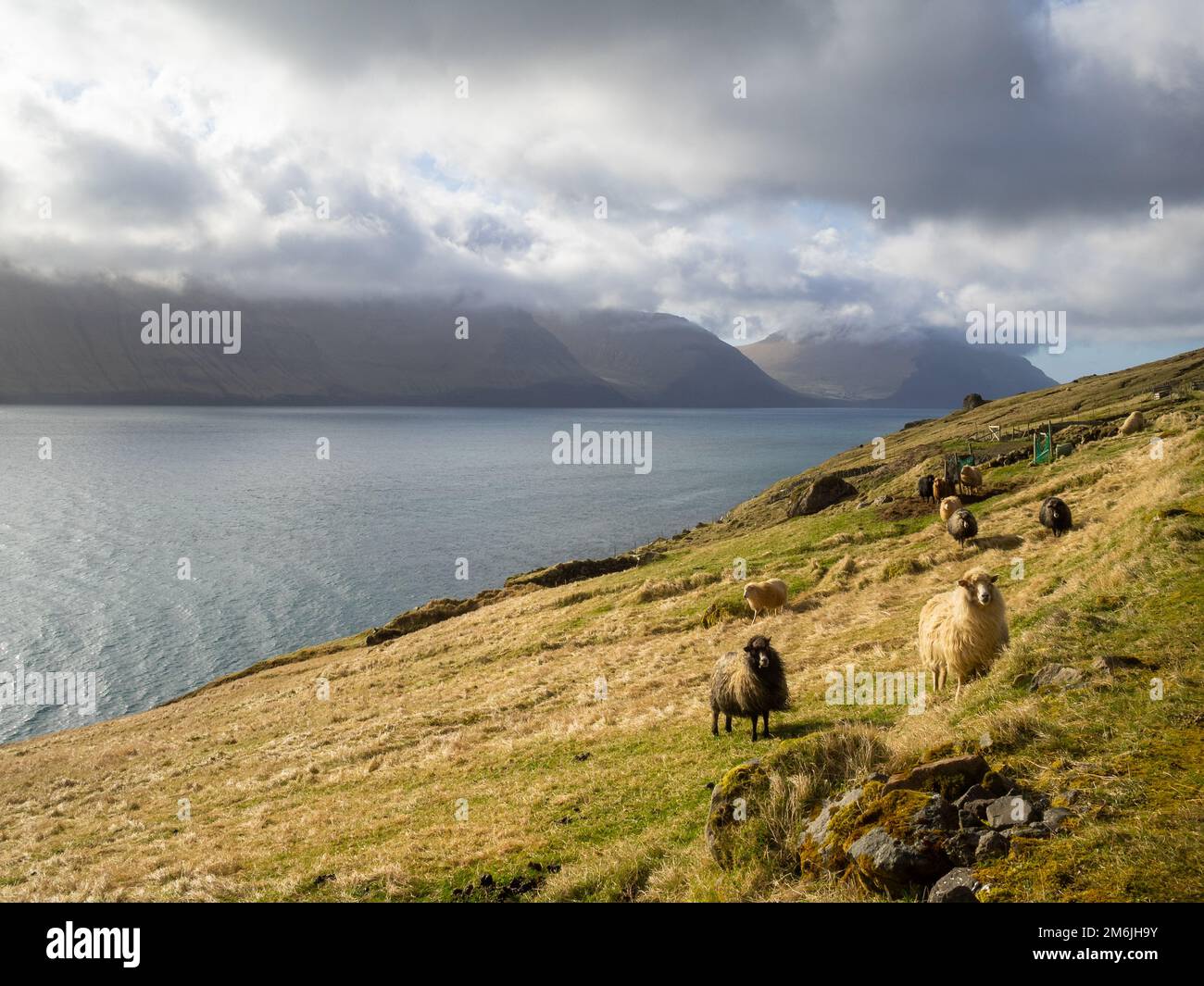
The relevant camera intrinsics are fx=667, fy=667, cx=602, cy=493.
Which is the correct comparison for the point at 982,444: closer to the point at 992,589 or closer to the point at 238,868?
the point at 992,589

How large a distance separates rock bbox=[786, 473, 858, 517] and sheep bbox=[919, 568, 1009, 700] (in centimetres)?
3417

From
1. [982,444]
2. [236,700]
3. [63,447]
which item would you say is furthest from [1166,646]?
[63,447]

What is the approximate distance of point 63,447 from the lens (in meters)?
179

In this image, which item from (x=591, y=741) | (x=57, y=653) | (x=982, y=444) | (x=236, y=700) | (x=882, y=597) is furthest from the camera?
(x=57, y=653)

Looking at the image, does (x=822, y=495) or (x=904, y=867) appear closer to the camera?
(x=904, y=867)

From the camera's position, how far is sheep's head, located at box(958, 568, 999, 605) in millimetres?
11750

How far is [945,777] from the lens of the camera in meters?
6.70

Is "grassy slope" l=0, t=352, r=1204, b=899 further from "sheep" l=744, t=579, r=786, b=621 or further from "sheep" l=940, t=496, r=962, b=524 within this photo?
"sheep" l=744, t=579, r=786, b=621

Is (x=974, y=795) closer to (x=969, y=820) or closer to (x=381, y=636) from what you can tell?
(x=969, y=820)

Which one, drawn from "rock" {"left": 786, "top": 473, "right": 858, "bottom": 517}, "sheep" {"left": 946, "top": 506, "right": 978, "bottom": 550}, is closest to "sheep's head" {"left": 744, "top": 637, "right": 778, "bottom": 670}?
"sheep" {"left": 946, "top": 506, "right": 978, "bottom": 550}

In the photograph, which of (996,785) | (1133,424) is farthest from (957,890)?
(1133,424)

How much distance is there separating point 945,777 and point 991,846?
1.01 m
